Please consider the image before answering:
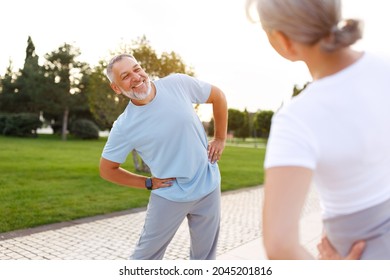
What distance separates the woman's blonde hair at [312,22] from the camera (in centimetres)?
102

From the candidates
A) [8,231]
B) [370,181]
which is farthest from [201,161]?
[8,231]

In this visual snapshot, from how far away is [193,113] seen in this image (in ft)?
9.45

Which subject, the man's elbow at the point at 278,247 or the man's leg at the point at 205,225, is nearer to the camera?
the man's elbow at the point at 278,247

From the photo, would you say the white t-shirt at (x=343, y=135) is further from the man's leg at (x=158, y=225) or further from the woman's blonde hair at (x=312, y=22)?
the man's leg at (x=158, y=225)

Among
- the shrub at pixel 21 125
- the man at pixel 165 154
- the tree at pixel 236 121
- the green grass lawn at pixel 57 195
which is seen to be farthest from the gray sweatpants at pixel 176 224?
the tree at pixel 236 121

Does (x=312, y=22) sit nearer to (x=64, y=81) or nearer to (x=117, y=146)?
(x=117, y=146)

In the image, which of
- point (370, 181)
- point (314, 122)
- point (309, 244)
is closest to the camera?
point (314, 122)

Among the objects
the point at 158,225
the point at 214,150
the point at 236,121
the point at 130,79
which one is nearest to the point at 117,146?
the point at 130,79

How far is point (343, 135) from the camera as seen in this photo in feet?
3.19

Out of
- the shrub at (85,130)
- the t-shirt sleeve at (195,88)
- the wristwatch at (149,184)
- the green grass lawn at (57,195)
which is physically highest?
the t-shirt sleeve at (195,88)

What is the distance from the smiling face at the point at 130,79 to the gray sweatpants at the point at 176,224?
710 millimetres

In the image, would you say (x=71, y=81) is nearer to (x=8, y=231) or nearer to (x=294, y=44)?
(x=8, y=231)

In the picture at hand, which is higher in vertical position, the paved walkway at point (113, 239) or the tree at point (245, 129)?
the paved walkway at point (113, 239)
